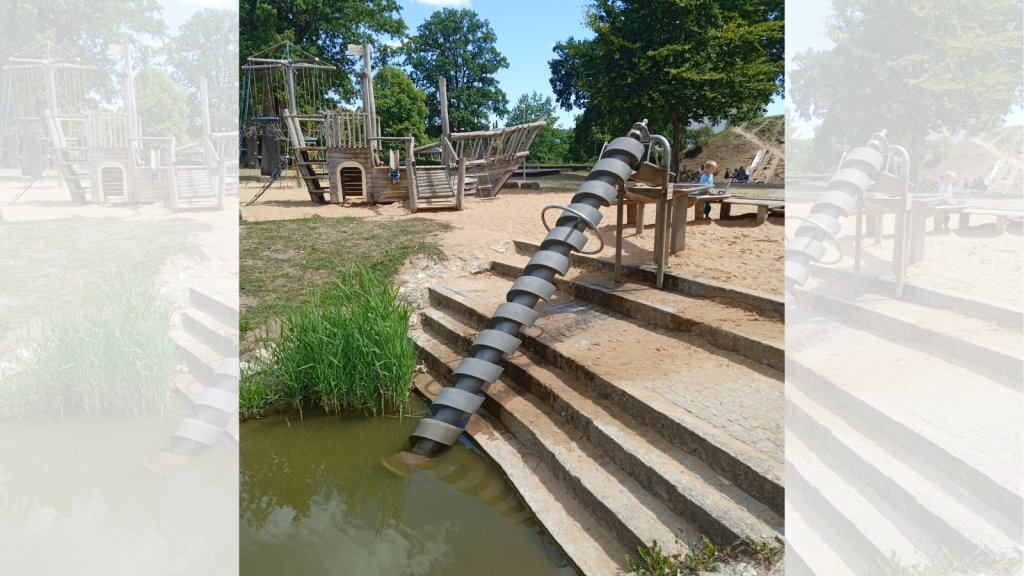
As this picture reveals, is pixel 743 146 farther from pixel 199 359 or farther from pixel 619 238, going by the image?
pixel 199 359

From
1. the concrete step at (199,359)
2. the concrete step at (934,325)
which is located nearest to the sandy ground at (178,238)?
the concrete step at (199,359)

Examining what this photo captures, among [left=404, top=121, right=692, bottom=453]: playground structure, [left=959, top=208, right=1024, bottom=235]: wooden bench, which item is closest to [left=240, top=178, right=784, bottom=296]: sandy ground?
[left=404, top=121, right=692, bottom=453]: playground structure

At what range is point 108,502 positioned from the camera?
445 centimetres

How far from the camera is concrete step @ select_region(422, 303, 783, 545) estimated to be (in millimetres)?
3330

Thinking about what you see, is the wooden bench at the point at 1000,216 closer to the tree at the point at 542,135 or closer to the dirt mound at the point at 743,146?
the dirt mound at the point at 743,146

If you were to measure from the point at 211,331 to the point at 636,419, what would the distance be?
4.76 metres

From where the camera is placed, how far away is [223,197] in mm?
13367

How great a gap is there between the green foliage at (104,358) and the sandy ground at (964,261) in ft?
18.4

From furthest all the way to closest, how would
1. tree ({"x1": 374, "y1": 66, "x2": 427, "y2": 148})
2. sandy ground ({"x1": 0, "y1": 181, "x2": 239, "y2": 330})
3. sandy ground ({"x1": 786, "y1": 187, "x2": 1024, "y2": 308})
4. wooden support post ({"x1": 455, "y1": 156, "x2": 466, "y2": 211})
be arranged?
1. tree ({"x1": 374, "y1": 66, "x2": 427, "y2": 148})
2. wooden support post ({"x1": 455, "y1": 156, "x2": 466, "y2": 211})
3. sandy ground ({"x1": 0, "y1": 181, "x2": 239, "y2": 330})
4. sandy ground ({"x1": 786, "y1": 187, "x2": 1024, "y2": 308})

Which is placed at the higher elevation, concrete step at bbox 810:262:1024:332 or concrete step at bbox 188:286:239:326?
concrete step at bbox 810:262:1024:332

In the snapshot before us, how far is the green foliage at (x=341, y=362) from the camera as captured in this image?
217 inches

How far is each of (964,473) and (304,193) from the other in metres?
17.4

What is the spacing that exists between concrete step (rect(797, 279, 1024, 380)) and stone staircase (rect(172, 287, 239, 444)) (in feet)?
17.3

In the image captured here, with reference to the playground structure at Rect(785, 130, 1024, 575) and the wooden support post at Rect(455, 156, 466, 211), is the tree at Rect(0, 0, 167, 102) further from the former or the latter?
the playground structure at Rect(785, 130, 1024, 575)
